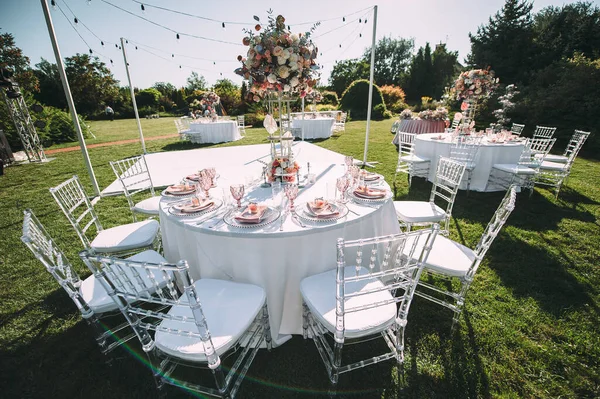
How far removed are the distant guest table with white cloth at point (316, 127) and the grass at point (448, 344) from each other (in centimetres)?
853

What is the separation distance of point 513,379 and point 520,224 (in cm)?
276

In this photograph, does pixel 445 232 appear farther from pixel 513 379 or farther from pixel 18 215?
pixel 18 215

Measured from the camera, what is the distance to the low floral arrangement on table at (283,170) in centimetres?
261

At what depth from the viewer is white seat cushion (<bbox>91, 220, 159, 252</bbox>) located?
2424 millimetres

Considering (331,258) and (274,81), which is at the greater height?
(274,81)

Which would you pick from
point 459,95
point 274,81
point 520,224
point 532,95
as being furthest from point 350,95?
point 274,81

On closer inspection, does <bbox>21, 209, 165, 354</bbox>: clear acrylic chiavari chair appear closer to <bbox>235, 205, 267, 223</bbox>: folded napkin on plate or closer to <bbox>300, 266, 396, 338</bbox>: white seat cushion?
<bbox>235, 205, 267, 223</bbox>: folded napkin on plate

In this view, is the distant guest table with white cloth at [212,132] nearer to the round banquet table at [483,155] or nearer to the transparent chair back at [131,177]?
the transparent chair back at [131,177]

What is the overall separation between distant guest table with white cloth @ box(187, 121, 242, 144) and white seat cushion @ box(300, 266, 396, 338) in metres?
10.3

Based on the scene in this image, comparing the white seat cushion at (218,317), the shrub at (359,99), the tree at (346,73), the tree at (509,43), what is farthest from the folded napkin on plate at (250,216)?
the tree at (346,73)

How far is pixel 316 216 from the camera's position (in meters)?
1.80

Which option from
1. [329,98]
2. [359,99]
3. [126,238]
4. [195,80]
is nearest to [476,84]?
[126,238]

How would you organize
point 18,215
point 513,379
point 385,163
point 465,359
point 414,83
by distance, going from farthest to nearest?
point 414,83 → point 385,163 → point 18,215 → point 465,359 → point 513,379

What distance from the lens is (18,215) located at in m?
4.43
